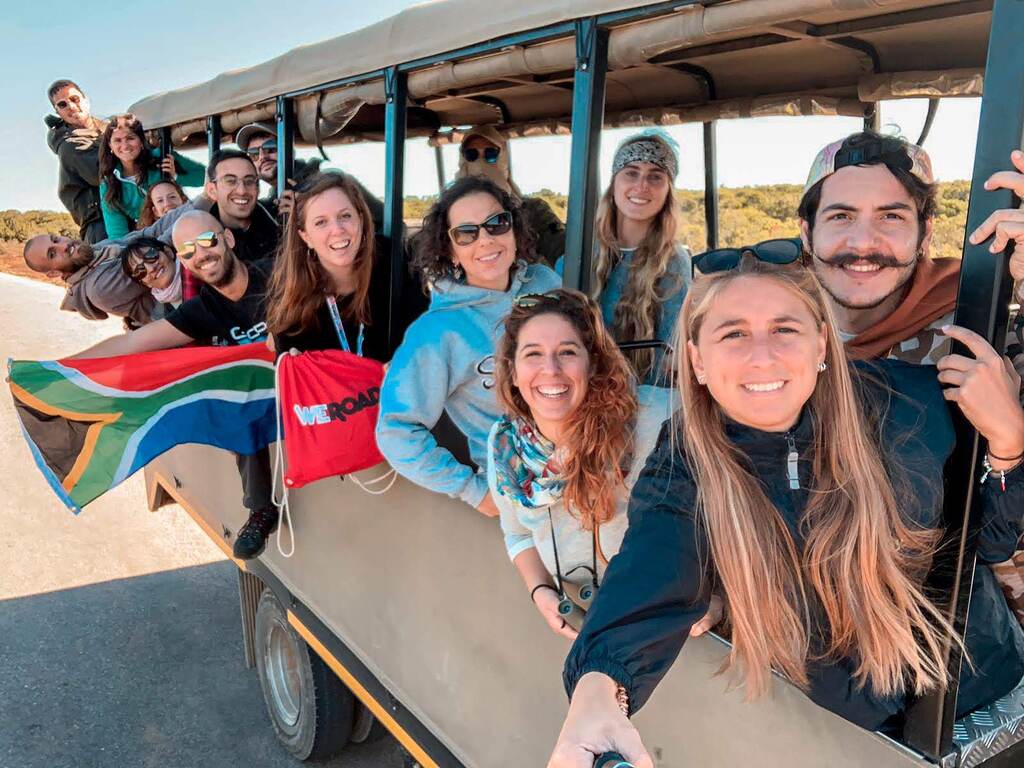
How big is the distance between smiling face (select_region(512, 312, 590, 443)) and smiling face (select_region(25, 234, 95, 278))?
2.65 metres

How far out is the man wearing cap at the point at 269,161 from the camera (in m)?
3.76

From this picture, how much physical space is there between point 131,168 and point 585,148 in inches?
155

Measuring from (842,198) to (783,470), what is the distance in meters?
0.64

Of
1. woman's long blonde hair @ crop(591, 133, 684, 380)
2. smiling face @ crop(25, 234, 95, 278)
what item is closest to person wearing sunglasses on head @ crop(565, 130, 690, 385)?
woman's long blonde hair @ crop(591, 133, 684, 380)

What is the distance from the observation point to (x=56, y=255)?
12.1 ft

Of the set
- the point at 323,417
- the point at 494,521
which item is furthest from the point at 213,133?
the point at 494,521

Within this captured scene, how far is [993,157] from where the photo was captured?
4.20 ft

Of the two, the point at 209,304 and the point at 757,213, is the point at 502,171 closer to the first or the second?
the point at 757,213

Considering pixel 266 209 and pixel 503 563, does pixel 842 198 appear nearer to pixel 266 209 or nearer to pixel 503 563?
pixel 503 563

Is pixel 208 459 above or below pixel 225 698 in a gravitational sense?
above

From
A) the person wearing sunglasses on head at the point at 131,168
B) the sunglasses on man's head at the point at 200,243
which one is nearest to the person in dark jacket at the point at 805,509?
the sunglasses on man's head at the point at 200,243

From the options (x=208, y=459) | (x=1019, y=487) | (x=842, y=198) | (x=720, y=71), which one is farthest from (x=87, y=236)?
(x=1019, y=487)

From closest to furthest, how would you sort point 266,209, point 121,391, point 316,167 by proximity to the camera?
point 121,391
point 316,167
point 266,209

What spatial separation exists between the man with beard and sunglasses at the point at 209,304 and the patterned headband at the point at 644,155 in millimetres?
1519
